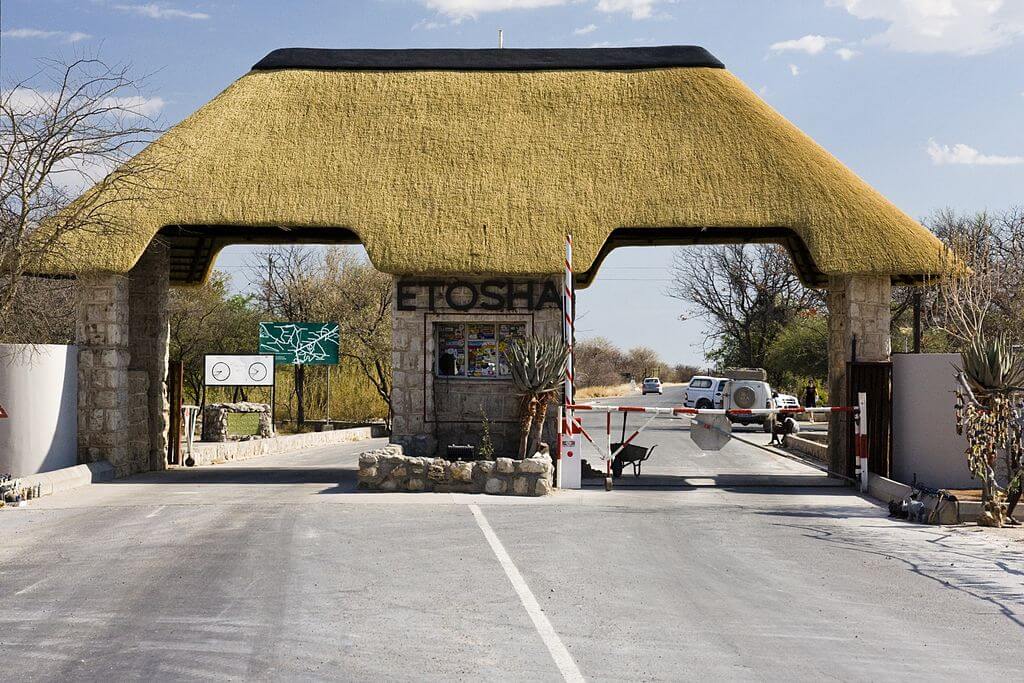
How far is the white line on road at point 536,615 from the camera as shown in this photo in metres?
6.95

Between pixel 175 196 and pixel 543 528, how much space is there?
1015 cm

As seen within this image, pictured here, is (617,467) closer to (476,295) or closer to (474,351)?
Result: (474,351)

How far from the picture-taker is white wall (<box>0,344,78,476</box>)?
17156mm

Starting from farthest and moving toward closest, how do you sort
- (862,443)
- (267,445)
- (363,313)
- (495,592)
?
1. (363,313)
2. (267,445)
3. (862,443)
4. (495,592)

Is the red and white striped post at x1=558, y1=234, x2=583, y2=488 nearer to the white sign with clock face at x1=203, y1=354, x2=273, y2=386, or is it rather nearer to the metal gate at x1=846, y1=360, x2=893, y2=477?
the metal gate at x1=846, y1=360, x2=893, y2=477

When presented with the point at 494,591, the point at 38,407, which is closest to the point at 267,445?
the point at 38,407

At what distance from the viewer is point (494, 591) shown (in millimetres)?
9375

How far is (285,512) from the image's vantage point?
14.2m

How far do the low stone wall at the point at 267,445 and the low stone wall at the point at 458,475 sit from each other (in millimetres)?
8968

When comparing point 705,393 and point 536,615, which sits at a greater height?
point 705,393

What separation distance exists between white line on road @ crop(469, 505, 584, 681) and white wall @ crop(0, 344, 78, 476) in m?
8.56

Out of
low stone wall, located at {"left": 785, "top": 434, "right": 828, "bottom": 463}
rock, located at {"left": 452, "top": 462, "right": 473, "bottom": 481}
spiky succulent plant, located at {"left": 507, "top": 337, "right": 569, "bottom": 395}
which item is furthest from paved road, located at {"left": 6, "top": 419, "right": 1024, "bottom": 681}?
low stone wall, located at {"left": 785, "top": 434, "right": 828, "bottom": 463}

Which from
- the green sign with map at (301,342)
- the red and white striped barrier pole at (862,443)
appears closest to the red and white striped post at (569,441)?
the red and white striped barrier pole at (862,443)

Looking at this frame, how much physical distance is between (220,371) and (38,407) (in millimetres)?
14702
